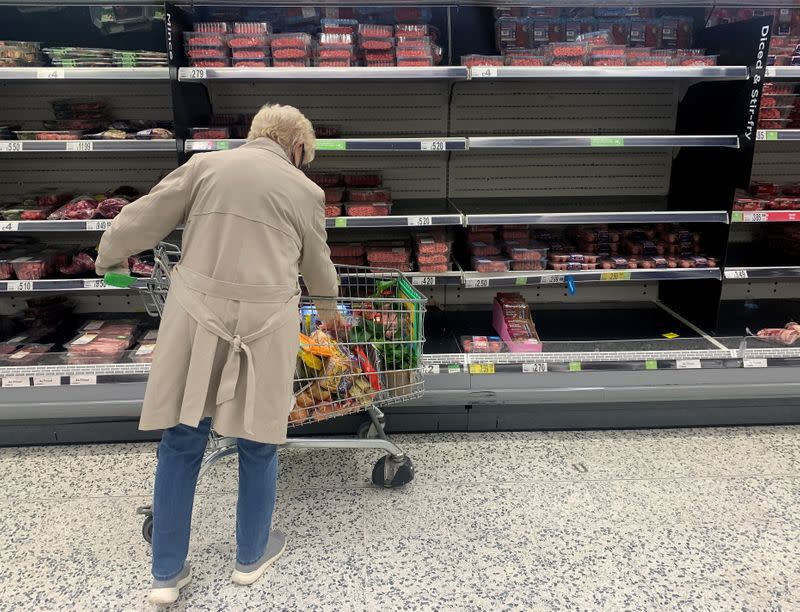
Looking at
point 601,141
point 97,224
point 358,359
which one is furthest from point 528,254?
point 97,224

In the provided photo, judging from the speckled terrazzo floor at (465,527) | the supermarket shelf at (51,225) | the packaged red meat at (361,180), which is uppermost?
the packaged red meat at (361,180)

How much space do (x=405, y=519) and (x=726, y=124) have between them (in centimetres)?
266

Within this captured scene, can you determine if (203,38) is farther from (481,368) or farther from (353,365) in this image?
(481,368)

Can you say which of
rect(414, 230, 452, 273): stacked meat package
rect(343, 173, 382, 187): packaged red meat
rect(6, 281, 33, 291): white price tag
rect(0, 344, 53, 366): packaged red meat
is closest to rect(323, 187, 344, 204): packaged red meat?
rect(343, 173, 382, 187): packaged red meat

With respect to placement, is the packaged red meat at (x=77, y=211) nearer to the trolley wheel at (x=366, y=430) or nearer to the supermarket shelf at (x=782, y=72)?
the trolley wheel at (x=366, y=430)

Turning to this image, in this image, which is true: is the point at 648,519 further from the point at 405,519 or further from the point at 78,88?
the point at 78,88

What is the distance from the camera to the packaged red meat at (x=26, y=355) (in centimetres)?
303

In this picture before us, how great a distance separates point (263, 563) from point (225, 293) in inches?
40.8

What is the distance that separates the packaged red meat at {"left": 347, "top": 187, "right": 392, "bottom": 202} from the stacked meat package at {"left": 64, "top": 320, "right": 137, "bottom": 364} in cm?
149

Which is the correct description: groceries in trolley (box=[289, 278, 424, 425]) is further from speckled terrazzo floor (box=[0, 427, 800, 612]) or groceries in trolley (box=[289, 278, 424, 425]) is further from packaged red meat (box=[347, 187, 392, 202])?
packaged red meat (box=[347, 187, 392, 202])

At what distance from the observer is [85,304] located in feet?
12.6

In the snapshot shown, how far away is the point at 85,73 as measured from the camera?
2.79 meters

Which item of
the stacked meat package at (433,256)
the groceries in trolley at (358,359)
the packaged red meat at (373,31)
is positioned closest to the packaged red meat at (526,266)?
the stacked meat package at (433,256)

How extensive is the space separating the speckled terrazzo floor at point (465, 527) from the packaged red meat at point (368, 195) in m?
1.35
